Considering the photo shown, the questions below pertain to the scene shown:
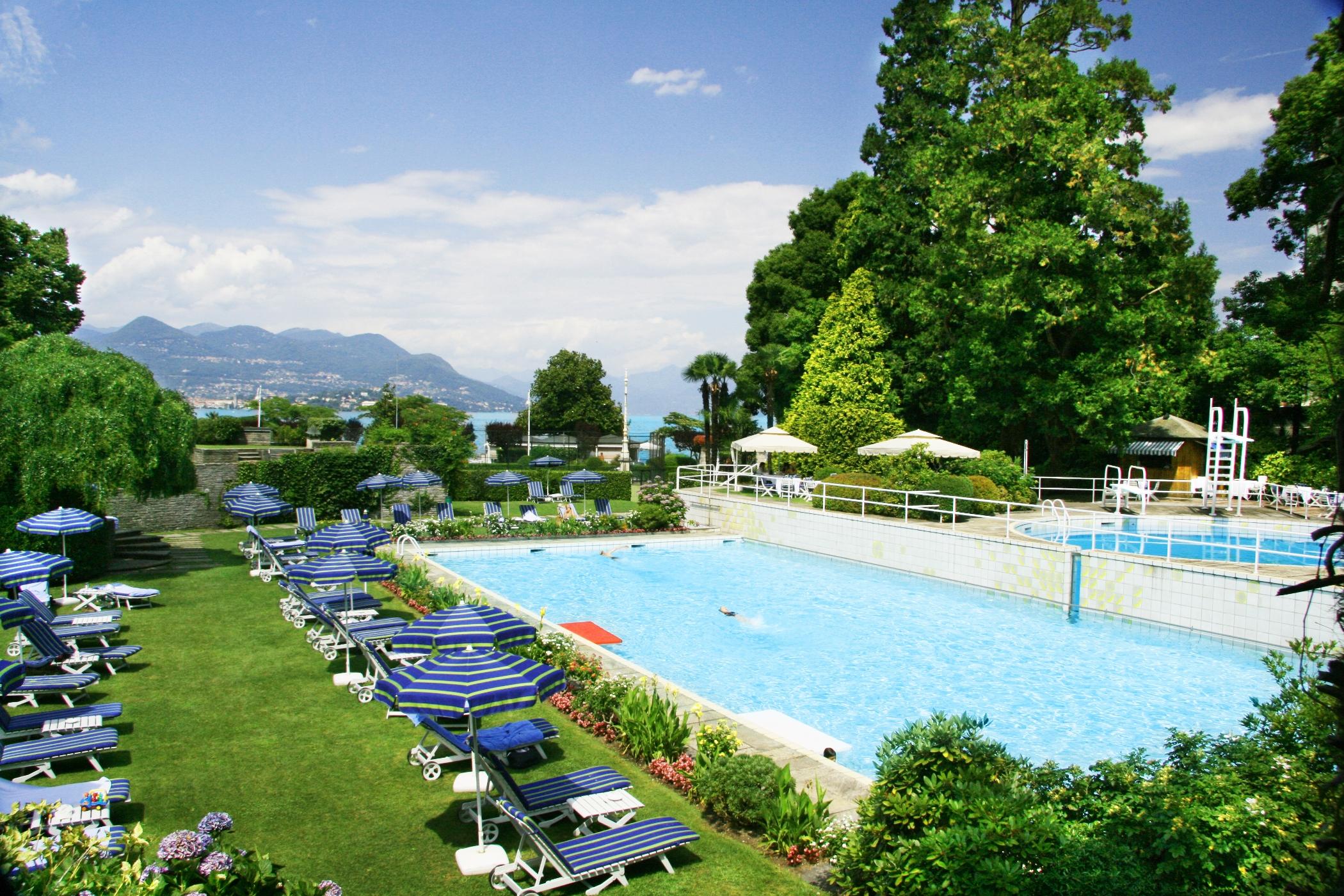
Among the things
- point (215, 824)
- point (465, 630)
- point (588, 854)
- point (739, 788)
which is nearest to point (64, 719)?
point (465, 630)

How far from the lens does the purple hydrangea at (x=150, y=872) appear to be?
438cm

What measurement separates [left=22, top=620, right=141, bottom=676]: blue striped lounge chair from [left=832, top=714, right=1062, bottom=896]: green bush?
8931mm

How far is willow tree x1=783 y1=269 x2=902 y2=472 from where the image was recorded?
2986 cm

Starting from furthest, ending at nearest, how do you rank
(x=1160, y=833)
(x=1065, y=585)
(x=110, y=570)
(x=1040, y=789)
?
(x=110, y=570) → (x=1065, y=585) → (x=1040, y=789) → (x=1160, y=833)

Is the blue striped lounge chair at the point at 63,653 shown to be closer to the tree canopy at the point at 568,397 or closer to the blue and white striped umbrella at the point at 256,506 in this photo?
the blue and white striped umbrella at the point at 256,506

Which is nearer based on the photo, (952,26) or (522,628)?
(522,628)

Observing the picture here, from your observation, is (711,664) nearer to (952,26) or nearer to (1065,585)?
(1065,585)

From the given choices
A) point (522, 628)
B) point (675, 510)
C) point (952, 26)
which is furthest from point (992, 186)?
point (522, 628)

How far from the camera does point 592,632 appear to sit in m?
14.5

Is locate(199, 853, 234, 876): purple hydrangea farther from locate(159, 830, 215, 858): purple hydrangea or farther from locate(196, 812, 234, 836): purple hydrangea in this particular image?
locate(196, 812, 234, 836): purple hydrangea

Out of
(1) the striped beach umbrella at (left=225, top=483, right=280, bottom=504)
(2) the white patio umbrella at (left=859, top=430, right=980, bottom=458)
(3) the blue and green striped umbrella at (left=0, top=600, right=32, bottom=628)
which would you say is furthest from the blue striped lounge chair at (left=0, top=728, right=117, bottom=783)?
(2) the white patio umbrella at (left=859, top=430, right=980, bottom=458)

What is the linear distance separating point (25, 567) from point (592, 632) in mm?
8069

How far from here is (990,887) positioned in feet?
14.9

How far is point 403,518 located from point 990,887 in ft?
69.0
